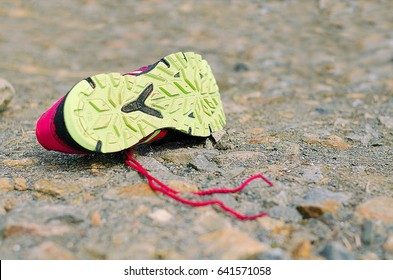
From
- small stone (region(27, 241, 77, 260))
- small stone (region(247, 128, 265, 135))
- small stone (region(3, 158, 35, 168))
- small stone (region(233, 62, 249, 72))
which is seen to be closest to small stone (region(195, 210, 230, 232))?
small stone (region(27, 241, 77, 260))

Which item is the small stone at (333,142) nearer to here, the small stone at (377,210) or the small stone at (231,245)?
the small stone at (377,210)

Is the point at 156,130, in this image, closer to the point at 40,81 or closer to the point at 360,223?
the point at 360,223

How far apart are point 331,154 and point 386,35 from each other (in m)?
3.23

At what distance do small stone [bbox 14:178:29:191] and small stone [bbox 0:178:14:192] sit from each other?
0.06 ft

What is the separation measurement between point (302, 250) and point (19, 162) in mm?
1235

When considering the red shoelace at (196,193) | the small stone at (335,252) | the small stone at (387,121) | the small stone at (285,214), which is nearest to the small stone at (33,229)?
the red shoelace at (196,193)

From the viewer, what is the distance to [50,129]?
1879 millimetres

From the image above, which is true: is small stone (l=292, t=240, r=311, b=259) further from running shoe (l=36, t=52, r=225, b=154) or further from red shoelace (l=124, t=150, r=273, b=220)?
running shoe (l=36, t=52, r=225, b=154)

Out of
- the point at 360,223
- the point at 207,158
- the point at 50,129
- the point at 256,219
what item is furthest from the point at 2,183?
the point at 360,223

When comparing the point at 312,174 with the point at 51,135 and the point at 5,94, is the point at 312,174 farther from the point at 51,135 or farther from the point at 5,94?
the point at 5,94

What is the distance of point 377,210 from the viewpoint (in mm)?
1623

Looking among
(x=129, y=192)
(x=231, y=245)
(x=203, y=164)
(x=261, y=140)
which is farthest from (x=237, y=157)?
(x=231, y=245)

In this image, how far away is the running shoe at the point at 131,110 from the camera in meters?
1.83

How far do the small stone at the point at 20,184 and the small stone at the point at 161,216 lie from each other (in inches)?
21.1
